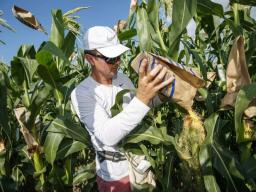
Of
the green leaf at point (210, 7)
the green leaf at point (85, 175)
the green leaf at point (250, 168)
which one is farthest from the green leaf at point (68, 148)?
the green leaf at point (210, 7)

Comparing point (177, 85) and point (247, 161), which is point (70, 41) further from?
point (247, 161)

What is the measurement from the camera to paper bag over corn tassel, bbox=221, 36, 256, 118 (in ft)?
4.95

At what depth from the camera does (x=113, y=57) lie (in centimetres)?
195

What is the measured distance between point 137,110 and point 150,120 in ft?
2.63

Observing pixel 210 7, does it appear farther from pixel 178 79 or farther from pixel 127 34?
pixel 127 34

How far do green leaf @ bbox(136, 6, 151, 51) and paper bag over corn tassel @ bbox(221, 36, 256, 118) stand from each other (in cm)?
51

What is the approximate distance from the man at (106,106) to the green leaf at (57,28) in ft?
0.64

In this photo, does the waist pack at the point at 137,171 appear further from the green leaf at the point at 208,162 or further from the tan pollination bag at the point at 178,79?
the tan pollination bag at the point at 178,79

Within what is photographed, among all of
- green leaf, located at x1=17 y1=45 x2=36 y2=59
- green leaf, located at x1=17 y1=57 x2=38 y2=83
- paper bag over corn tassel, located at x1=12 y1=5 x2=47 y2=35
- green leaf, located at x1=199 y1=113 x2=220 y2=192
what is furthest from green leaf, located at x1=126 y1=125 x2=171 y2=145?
green leaf, located at x1=17 y1=45 x2=36 y2=59

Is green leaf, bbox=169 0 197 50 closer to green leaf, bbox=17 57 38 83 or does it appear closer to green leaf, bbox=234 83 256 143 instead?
green leaf, bbox=234 83 256 143

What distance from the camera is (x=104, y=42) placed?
2.00m

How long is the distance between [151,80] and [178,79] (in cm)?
12

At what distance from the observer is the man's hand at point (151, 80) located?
4.82 ft

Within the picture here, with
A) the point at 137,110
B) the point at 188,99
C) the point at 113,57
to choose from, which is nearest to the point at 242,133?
the point at 188,99
